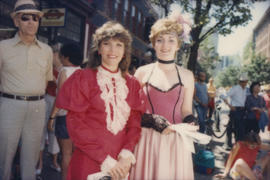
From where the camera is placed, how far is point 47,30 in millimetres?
8031

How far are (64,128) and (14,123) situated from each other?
26.6 inches

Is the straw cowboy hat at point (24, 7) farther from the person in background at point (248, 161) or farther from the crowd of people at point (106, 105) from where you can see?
the person in background at point (248, 161)

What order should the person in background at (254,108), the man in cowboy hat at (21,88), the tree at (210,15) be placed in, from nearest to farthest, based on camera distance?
1. the man in cowboy hat at (21,88)
2. the person in background at (254,108)
3. the tree at (210,15)

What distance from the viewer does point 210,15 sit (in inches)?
438

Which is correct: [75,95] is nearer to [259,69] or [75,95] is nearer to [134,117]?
[134,117]

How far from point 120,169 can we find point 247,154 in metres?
3.04

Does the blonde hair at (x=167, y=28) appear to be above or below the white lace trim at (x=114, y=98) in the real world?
above

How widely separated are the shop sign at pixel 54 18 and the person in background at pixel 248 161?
532 cm

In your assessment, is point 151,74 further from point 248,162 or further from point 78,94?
point 248,162

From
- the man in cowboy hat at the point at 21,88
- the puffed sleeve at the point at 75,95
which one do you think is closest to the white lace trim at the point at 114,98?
the puffed sleeve at the point at 75,95

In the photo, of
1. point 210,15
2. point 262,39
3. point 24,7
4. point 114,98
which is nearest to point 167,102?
point 114,98

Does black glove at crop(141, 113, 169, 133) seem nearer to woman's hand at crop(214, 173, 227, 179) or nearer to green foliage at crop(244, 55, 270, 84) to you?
woman's hand at crop(214, 173, 227, 179)

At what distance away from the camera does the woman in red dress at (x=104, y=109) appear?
169 centimetres

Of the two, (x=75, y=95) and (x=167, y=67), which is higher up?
(x=167, y=67)
